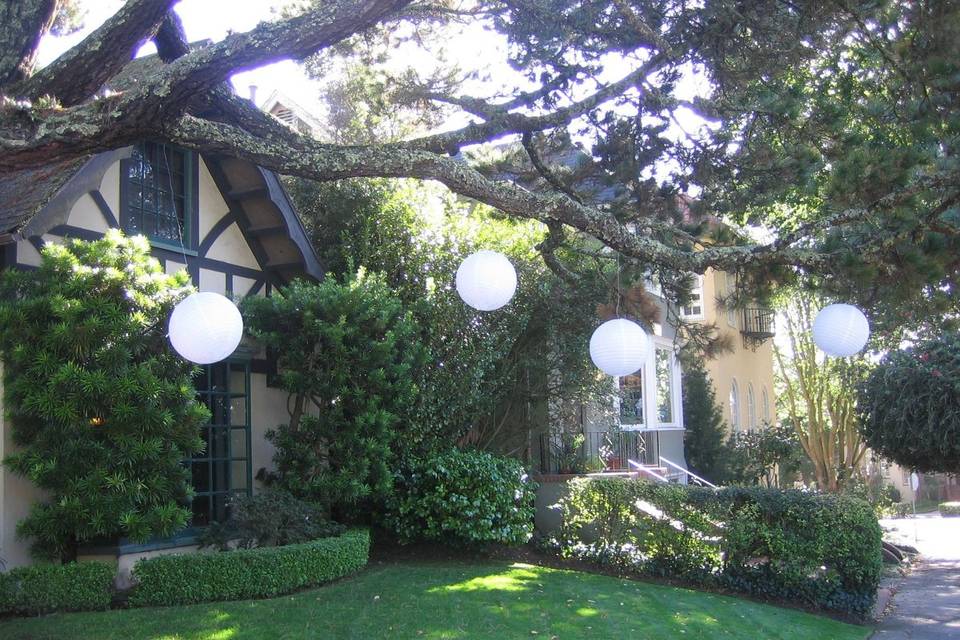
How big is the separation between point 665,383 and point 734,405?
6.65 meters

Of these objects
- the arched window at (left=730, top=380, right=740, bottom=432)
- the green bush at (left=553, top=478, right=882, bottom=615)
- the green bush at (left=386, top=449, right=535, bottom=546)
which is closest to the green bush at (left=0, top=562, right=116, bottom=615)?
the green bush at (left=386, top=449, right=535, bottom=546)

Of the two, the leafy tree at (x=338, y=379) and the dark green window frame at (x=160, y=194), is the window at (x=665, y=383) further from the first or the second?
the dark green window frame at (x=160, y=194)

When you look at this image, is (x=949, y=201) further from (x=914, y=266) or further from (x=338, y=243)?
(x=338, y=243)

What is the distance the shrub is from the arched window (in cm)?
1780

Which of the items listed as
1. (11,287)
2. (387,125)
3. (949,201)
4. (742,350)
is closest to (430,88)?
(387,125)

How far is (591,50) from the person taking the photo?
433 inches

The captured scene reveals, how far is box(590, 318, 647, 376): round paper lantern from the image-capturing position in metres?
8.13

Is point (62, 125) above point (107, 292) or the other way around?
above

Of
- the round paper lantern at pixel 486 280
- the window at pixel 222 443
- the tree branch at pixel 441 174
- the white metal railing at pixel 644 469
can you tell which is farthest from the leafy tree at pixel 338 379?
the white metal railing at pixel 644 469

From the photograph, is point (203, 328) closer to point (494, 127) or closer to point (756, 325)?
→ point (494, 127)

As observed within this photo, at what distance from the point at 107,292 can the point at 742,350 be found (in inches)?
855

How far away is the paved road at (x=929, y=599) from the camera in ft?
32.0

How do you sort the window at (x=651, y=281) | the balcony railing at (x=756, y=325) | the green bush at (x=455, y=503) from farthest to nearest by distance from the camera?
the balcony railing at (x=756, y=325), the green bush at (x=455, y=503), the window at (x=651, y=281)

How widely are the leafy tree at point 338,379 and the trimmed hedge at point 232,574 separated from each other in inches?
43.5
